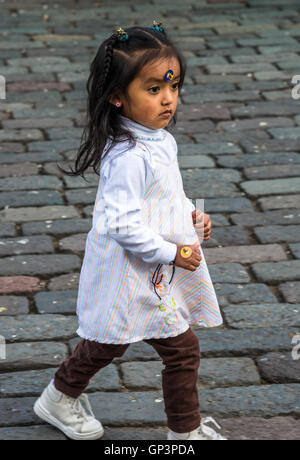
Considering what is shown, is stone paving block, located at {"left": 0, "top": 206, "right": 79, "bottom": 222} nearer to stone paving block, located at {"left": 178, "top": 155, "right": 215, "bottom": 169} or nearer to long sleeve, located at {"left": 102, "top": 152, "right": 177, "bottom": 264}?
stone paving block, located at {"left": 178, "top": 155, "right": 215, "bottom": 169}

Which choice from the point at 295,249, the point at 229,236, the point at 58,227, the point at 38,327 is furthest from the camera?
the point at 58,227

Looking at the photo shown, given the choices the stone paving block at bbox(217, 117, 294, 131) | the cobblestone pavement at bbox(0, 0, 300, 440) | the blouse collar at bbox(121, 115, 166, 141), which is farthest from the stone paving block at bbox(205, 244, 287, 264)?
the stone paving block at bbox(217, 117, 294, 131)

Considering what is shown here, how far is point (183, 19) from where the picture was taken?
29.5 feet

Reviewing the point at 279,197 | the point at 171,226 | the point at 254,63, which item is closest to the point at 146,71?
the point at 171,226

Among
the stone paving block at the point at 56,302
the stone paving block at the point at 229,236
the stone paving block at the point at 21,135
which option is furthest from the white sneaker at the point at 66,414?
the stone paving block at the point at 21,135

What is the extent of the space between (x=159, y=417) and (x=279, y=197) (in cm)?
223

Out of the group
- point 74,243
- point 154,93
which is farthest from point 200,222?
point 74,243

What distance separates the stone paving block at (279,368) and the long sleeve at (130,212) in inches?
35.3

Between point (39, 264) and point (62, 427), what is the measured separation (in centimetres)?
138

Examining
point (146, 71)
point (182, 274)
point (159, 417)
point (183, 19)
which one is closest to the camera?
point (146, 71)

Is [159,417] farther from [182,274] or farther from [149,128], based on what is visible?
[149,128]

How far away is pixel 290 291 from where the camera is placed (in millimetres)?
4031

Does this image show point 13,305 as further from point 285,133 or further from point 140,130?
point 285,133

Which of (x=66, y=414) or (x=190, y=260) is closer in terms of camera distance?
(x=190, y=260)
